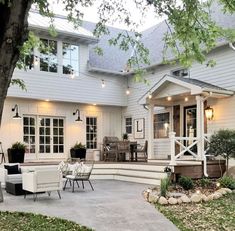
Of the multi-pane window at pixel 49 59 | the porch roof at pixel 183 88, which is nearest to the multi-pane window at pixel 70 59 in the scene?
the multi-pane window at pixel 49 59

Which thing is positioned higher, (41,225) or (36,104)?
(36,104)

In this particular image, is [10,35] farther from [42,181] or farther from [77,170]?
[77,170]

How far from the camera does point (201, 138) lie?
1236cm

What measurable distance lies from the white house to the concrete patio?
4.97m

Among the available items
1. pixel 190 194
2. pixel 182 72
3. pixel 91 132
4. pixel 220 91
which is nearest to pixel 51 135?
pixel 91 132

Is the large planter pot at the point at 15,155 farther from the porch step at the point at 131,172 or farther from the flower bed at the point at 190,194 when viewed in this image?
the flower bed at the point at 190,194

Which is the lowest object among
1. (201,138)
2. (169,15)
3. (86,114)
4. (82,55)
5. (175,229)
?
(175,229)

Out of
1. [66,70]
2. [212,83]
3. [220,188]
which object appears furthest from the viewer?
[66,70]

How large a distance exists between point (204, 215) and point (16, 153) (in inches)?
375

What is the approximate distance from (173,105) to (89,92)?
396 cm

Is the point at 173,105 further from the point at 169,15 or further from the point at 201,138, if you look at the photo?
the point at 169,15

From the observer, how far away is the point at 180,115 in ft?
50.1

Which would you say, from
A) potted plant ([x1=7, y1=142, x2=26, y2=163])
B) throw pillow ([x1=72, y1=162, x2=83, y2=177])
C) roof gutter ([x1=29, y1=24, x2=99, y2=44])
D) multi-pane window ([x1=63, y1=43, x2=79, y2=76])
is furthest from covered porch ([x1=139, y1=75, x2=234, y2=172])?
potted plant ([x1=7, y1=142, x2=26, y2=163])

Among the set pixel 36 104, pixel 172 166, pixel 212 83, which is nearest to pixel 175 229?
pixel 172 166
